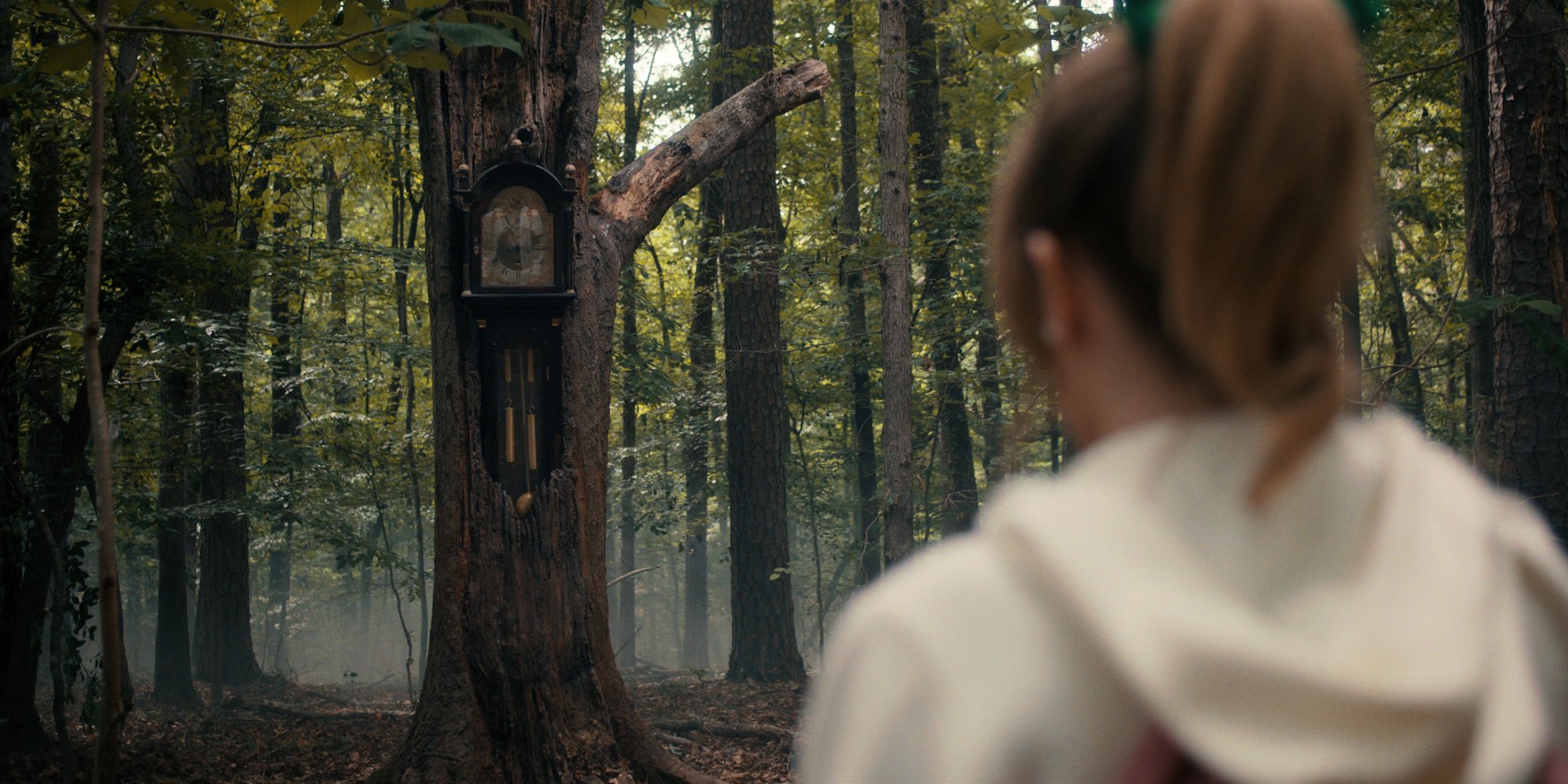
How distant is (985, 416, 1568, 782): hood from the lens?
2.34 feet

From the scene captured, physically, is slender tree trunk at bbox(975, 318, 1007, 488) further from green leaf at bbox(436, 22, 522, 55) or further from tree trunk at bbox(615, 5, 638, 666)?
green leaf at bbox(436, 22, 522, 55)

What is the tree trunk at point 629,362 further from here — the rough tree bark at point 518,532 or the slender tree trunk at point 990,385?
the rough tree bark at point 518,532

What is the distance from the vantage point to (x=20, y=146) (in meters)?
7.96

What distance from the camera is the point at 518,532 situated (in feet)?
18.8

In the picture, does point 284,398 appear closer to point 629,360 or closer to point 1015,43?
point 629,360

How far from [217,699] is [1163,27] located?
43.8 ft

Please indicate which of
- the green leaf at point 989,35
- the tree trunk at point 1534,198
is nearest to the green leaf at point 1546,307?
the tree trunk at point 1534,198

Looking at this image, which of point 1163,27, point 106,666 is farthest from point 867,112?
point 1163,27

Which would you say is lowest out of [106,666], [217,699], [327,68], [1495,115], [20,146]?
[217,699]

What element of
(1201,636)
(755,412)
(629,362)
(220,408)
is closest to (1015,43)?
(1201,636)

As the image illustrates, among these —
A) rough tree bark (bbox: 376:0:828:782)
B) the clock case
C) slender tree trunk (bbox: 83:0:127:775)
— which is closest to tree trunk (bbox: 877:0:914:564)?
rough tree bark (bbox: 376:0:828:782)

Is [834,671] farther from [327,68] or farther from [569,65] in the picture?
[327,68]

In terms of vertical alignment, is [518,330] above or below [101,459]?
above

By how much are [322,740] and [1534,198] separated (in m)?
8.75
